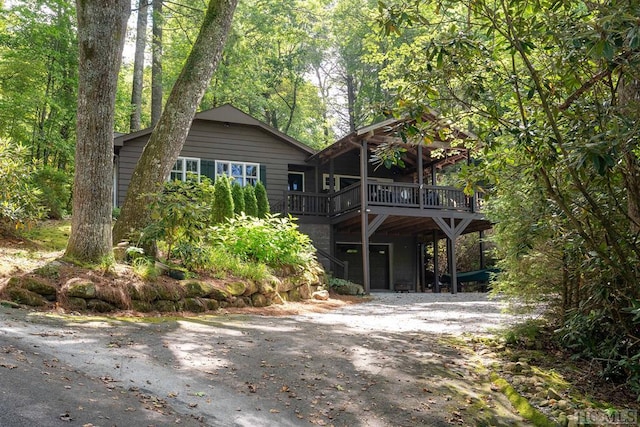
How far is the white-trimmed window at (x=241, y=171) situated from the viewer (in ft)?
61.5

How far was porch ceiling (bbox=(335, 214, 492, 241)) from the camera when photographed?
18.7 m

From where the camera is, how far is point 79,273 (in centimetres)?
772

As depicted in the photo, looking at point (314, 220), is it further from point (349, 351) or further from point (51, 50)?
point (349, 351)

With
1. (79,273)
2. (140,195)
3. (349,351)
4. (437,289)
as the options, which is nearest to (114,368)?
(349,351)

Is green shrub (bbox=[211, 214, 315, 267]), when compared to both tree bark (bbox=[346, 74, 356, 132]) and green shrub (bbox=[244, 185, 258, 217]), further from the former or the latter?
tree bark (bbox=[346, 74, 356, 132])

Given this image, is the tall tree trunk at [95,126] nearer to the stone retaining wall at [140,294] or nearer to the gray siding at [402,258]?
the stone retaining wall at [140,294]

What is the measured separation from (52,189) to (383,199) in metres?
10.0

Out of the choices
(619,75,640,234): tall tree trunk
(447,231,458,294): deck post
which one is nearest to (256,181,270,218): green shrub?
(447,231,458,294): deck post

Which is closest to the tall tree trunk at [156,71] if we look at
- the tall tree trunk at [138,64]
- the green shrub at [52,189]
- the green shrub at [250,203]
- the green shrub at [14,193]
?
the tall tree trunk at [138,64]

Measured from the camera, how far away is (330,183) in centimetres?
1912

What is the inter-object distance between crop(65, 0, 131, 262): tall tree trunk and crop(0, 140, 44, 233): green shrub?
192cm

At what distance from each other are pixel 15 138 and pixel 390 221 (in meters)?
14.2

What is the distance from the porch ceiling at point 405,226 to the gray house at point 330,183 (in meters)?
0.04

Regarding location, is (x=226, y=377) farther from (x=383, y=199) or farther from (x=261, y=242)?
(x=383, y=199)
